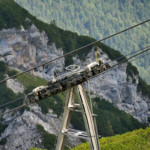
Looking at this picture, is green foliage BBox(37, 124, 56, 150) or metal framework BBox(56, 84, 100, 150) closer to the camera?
metal framework BBox(56, 84, 100, 150)

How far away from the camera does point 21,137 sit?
620ft

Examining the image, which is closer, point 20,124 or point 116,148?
point 116,148

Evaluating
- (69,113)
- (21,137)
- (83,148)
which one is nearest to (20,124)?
(21,137)

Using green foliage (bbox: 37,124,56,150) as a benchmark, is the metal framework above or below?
below

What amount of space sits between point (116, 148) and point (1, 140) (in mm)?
132044

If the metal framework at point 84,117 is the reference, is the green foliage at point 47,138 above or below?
above

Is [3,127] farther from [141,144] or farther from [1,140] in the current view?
[141,144]

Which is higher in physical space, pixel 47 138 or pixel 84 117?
pixel 47 138

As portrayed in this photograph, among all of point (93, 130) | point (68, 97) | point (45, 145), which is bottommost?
point (93, 130)

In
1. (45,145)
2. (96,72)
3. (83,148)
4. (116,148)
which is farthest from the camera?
(45,145)

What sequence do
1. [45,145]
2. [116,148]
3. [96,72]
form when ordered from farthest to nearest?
1. [45,145]
2. [116,148]
3. [96,72]

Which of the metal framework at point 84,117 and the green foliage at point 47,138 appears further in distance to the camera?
the green foliage at point 47,138

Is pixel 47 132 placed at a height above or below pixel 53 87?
above

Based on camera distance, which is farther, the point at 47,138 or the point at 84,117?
the point at 47,138
